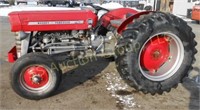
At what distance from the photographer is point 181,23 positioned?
3.73 metres

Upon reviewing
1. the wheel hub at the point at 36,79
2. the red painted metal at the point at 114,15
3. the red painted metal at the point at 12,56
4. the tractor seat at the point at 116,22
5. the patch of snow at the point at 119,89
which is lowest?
the patch of snow at the point at 119,89

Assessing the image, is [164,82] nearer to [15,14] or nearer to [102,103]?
[102,103]

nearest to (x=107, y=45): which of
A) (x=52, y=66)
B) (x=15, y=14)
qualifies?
(x=52, y=66)

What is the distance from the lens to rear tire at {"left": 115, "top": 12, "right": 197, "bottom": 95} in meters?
3.49

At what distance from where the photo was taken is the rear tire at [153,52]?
3.49 m

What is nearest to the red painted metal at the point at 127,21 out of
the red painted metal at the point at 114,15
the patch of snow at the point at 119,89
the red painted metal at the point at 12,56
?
the red painted metal at the point at 114,15

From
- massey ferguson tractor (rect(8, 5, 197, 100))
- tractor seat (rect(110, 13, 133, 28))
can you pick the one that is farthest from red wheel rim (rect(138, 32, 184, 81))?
tractor seat (rect(110, 13, 133, 28))

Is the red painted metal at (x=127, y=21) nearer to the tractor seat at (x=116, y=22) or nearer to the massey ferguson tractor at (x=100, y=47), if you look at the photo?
the massey ferguson tractor at (x=100, y=47)

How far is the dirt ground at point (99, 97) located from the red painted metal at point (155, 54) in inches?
19.7

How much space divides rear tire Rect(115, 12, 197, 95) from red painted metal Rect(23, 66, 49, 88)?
1.13m

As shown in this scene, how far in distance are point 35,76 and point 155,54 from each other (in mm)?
1913

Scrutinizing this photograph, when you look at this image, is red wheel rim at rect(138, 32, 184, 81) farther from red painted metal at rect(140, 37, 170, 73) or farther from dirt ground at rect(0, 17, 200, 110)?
dirt ground at rect(0, 17, 200, 110)

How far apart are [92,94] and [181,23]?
1.80 meters

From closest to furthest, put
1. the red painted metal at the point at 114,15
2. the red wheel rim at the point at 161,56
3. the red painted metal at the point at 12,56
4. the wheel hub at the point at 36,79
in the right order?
1. the wheel hub at the point at 36,79
2. the red wheel rim at the point at 161,56
3. the red painted metal at the point at 12,56
4. the red painted metal at the point at 114,15
